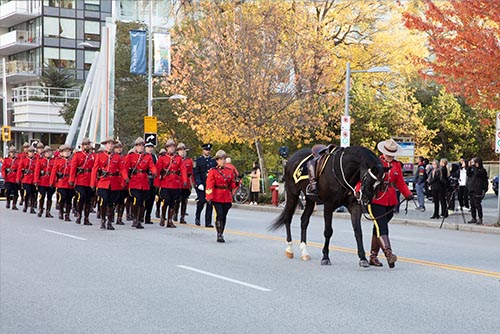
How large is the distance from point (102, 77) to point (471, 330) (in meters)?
27.6

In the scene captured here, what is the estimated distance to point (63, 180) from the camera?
21828mm

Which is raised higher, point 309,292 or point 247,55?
point 247,55

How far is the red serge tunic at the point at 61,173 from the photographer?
2181 cm

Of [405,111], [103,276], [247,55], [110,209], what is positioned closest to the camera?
[103,276]

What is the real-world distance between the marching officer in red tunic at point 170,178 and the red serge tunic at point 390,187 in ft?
26.1

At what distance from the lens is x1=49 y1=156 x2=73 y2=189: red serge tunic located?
71.6 feet

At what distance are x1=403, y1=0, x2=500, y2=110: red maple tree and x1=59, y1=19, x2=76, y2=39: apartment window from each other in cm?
5088

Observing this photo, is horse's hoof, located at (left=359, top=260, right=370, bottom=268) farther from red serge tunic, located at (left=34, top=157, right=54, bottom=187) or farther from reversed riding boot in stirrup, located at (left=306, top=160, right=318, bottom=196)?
red serge tunic, located at (left=34, top=157, right=54, bottom=187)

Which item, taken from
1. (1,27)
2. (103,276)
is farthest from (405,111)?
(1,27)

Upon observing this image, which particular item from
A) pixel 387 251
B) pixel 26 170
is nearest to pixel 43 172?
pixel 26 170

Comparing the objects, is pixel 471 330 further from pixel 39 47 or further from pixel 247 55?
pixel 39 47

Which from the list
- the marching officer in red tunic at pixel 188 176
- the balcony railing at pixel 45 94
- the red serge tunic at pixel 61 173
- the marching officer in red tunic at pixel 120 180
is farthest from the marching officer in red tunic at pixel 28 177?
the balcony railing at pixel 45 94

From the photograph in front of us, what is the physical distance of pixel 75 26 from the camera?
6844cm

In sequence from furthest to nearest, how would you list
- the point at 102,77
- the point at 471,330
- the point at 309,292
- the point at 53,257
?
the point at 102,77 → the point at 53,257 → the point at 309,292 → the point at 471,330
